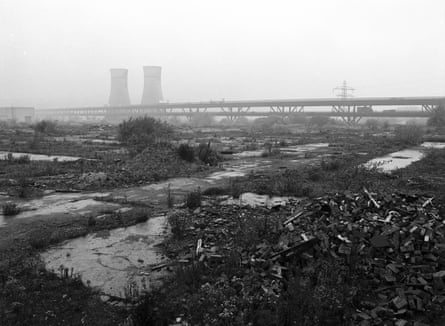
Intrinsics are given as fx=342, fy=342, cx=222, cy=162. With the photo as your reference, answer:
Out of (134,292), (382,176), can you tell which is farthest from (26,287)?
(382,176)

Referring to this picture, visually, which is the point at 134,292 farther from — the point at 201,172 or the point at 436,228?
the point at 201,172

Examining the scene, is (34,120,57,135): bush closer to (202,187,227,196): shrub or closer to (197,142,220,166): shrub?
(197,142,220,166): shrub

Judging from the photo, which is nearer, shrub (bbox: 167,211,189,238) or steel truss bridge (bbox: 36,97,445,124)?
shrub (bbox: 167,211,189,238)

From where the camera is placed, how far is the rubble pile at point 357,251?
3240 mm

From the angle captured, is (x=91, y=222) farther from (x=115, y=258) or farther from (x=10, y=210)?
(x=10, y=210)

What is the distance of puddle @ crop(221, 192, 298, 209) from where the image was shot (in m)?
6.86

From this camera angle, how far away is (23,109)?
82.7 m

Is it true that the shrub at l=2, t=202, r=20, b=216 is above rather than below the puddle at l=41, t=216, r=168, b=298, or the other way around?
above

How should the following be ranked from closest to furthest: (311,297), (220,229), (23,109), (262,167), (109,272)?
(311,297) → (109,272) → (220,229) → (262,167) → (23,109)


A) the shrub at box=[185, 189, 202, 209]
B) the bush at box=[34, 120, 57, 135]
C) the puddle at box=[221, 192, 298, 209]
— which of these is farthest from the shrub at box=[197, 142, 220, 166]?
the bush at box=[34, 120, 57, 135]

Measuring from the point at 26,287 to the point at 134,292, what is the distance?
3.88 ft

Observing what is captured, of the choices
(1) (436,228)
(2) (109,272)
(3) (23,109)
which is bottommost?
(2) (109,272)

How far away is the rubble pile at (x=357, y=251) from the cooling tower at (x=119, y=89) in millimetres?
92459

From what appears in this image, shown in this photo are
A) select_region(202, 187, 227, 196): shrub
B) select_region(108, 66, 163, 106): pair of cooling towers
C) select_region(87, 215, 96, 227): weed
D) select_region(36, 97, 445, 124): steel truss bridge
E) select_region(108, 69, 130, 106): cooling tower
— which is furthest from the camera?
select_region(108, 69, 130, 106): cooling tower
